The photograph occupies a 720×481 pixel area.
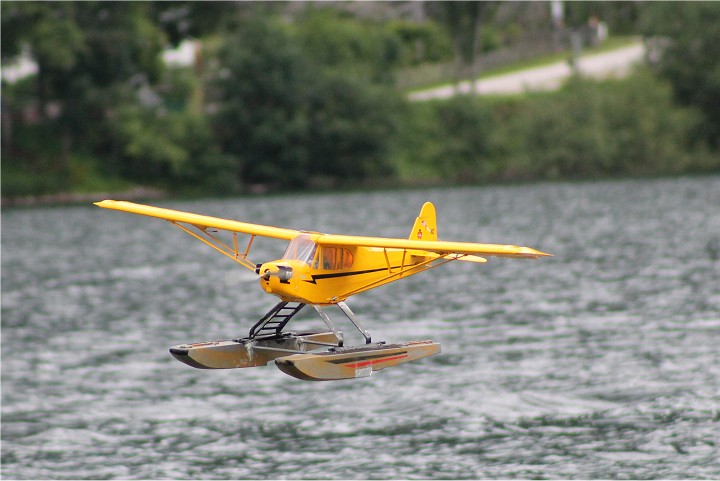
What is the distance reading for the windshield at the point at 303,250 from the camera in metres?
17.0

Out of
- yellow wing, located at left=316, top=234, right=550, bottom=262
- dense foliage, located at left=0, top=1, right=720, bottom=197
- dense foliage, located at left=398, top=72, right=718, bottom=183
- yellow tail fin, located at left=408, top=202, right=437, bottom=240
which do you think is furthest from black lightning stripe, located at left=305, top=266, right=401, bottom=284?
dense foliage, located at left=398, top=72, right=718, bottom=183

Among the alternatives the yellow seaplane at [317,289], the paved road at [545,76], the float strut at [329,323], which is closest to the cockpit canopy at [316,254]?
the yellow seaplane at [317,289]

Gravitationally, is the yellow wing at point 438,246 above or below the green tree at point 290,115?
below

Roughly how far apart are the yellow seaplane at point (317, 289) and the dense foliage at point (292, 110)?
102 m

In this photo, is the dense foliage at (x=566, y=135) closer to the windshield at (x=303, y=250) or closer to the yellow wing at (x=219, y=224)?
the yellow wing at (x=219, y=224)

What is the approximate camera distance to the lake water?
156 feet

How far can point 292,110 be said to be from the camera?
438 feet

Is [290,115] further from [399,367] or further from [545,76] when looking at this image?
[399,367]

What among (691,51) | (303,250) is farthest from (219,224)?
(691,51)

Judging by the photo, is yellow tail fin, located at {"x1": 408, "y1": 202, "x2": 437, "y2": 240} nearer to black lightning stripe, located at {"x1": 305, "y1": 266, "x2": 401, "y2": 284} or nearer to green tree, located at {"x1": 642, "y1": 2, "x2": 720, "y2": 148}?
black lightning stripe, located at {"x1": 305, "y1": 266, "x2": 401, "y2": 284}

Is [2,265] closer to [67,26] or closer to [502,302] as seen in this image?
[67,26]

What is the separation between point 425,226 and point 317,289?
321 centimetres

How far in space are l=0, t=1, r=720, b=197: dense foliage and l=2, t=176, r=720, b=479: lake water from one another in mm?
10544

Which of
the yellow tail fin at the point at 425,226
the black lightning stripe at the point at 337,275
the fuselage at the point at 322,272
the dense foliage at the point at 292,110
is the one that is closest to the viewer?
the fuselage at the point at 322,272
